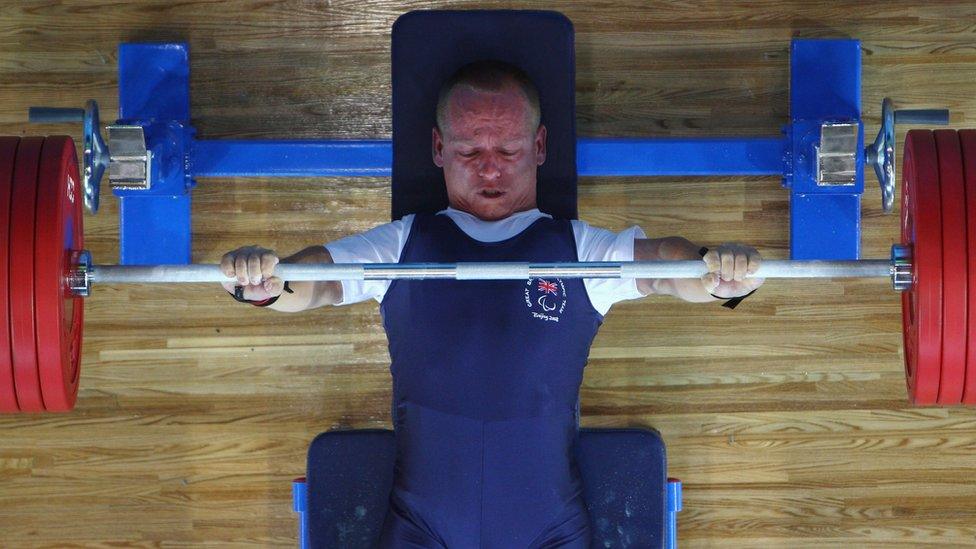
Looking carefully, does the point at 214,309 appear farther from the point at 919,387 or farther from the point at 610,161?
the point at 919,387

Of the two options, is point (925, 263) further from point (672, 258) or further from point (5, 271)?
point (5, 271)

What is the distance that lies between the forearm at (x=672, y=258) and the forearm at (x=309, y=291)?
1.94 ft

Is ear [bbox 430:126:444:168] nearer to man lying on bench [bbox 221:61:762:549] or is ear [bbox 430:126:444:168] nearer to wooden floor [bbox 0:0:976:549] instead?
man lying on bench [bbox 221:61:762:549]

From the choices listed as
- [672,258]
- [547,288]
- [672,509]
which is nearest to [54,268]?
[547,288]

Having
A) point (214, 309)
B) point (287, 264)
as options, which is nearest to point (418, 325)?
point (287, 264)

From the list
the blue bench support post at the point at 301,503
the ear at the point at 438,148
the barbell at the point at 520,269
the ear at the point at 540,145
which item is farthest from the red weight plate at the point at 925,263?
the blue bench support post at the point at 301,503

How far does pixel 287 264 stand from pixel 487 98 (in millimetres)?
564

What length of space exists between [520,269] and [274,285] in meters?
0.43

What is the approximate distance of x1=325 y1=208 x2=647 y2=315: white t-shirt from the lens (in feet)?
6.30

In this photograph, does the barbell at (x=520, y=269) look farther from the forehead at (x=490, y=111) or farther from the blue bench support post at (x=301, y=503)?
the blue bench support post at (x=301, y=503)

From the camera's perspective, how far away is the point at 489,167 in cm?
197

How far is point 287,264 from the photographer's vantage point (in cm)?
168

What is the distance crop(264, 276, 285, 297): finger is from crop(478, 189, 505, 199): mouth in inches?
18.4

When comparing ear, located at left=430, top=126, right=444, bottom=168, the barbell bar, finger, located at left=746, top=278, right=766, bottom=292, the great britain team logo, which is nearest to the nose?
ear, located at left=430, top=126, right=444, bottom=168
